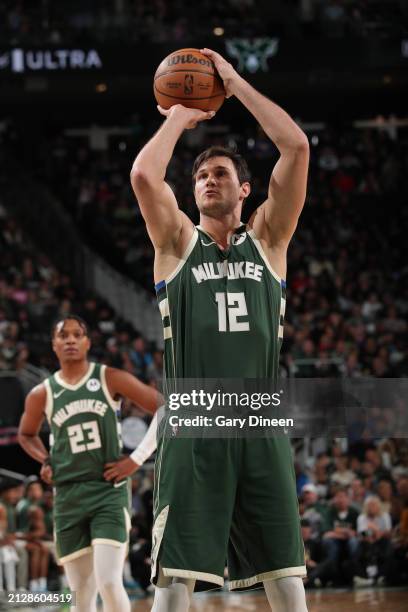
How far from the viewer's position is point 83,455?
677cm

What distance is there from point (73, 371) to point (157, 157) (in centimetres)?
302

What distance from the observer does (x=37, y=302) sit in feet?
52.5

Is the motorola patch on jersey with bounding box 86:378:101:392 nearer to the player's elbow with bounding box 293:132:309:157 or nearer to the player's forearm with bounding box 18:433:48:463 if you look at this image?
the player's forearm with bounding box 18:433:48:463

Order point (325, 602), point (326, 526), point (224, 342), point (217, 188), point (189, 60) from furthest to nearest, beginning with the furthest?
point (326, 526), point (325, 602), point (189, 60), point (217, 188), point (224, 342)

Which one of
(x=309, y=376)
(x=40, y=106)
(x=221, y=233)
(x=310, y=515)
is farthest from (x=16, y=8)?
(x=221, y=233)

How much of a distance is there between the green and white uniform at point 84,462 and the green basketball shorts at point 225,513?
8.32 ft

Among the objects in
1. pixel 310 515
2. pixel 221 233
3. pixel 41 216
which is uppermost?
pixel 41 216

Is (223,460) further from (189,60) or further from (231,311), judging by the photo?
(189,60)

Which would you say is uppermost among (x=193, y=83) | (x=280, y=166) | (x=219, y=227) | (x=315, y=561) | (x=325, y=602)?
(x=193, y=83)

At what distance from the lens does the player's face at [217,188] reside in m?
4.43

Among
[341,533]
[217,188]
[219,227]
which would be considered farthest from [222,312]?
[341,533]

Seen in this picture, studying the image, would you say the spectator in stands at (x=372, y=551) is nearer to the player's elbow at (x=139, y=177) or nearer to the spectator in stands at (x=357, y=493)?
the spectator in stands at (x=357, y=493)

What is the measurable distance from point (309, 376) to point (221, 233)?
10.1m

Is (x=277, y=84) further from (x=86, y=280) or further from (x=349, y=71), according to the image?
(x=86, y=280)
